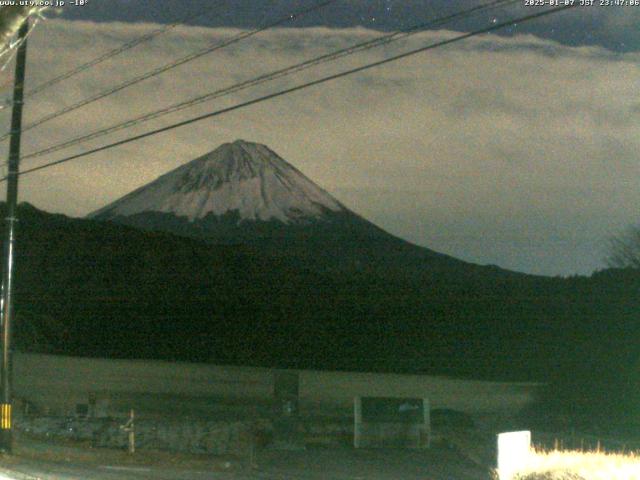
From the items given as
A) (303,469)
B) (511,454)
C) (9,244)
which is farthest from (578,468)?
(9,244)

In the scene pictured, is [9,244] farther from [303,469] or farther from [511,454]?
[511,454]

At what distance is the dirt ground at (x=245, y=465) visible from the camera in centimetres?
1602

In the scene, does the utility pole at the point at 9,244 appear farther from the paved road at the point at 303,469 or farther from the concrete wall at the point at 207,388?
the concrete wall at the point at 207,388

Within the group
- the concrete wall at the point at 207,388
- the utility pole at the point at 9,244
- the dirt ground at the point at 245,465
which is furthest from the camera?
the concrete wall at the point at 207,388

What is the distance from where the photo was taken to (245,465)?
18375 mm

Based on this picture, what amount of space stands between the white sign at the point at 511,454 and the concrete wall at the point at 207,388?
703 inches

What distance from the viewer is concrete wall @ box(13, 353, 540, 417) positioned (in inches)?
1281

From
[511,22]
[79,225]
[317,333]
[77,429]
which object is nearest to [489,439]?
[77,429]

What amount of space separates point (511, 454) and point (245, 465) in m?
6.47

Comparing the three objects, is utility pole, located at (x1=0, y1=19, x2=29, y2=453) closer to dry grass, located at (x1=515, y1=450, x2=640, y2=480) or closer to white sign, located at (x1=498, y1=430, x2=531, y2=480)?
white sign, located at (x1=498, y1=430, x2=531, y2=480)

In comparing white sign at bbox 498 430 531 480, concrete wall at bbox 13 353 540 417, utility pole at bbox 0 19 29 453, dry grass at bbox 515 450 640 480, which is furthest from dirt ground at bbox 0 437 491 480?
concrete wall at bbox 13 353 540 417

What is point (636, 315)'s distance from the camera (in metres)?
37.2

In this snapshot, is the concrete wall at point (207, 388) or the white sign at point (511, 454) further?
the concrete wall at point (207, 388)

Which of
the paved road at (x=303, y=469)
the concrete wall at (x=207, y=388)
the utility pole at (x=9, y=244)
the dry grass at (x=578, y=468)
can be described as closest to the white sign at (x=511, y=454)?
the dry grass at (x=578, y=468)
